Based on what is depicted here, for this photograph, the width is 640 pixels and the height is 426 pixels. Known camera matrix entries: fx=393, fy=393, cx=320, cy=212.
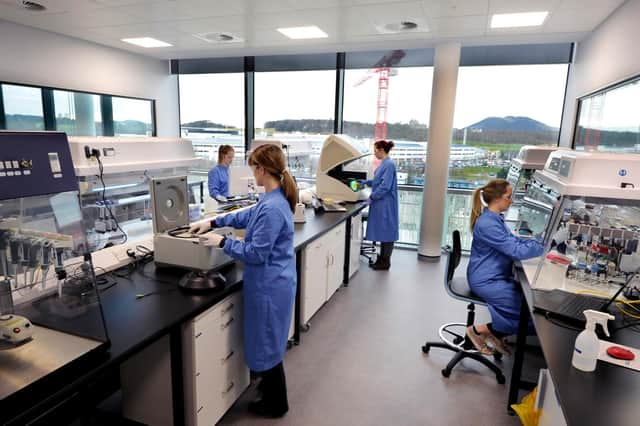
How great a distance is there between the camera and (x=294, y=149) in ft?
15.1

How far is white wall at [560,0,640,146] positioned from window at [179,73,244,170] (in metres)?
4.21

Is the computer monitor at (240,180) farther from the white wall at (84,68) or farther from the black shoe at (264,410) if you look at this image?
the white wall at (84,68)

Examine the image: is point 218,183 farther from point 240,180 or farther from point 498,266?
point 498,266

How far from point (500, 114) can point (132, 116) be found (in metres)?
5.09

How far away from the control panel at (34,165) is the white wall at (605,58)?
3.45 metres

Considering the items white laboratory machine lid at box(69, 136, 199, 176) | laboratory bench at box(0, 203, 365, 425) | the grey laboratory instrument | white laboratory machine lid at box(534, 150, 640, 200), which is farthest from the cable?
white laboratory machine lid at box(534, 150, 640, 200)

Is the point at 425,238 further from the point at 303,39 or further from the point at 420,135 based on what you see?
the point at 303,39

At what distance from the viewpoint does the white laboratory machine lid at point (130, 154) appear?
2607 mm

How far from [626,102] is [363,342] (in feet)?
8.56

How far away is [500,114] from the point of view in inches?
189

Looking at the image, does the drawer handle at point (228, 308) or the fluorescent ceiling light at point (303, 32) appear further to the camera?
the fluorescent ceiling light at point (303, 32)

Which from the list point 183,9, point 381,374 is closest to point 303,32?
point 183,9

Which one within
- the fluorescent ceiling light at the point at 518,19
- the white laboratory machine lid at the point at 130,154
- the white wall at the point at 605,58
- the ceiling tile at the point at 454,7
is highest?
the fluorescent ceiling light at the point at 518,19

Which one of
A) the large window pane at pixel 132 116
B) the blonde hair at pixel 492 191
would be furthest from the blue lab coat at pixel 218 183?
the blonde hair at pixel 492 191
